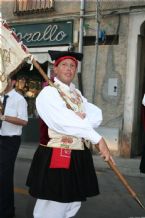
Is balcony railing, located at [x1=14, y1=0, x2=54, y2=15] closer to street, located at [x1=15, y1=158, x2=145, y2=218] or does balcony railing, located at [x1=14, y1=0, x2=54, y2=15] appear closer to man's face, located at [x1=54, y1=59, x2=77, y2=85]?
street, located at [x1=15, y1=158, x2=145, y2=218]

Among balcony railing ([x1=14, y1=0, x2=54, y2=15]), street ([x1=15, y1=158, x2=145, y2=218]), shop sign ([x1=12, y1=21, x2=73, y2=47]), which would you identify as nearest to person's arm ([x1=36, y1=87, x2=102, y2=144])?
street ([x1=15, y1=158, x2=145, y2=218])

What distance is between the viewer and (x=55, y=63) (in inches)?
165

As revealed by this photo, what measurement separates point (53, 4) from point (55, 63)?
9.24m

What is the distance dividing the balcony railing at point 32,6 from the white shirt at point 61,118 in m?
9.46

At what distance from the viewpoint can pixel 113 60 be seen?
12039 millimetres

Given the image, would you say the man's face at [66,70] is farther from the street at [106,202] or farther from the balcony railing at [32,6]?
the balcony railing at [32,6]

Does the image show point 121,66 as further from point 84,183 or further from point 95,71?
point 84,183

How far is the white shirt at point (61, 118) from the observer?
12.7 ft

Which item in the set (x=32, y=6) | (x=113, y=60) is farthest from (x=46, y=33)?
(x=113, y=60)

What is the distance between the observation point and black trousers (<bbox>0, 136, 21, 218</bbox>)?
5.51 metres

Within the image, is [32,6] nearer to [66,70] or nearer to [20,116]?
[20,116]

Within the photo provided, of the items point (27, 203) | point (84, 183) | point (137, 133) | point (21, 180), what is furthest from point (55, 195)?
point (137, 133)

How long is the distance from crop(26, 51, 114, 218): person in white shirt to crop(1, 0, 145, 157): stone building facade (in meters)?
7.48

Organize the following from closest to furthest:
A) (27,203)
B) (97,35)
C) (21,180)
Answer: (27,203)
(21,180)
(97,35)
